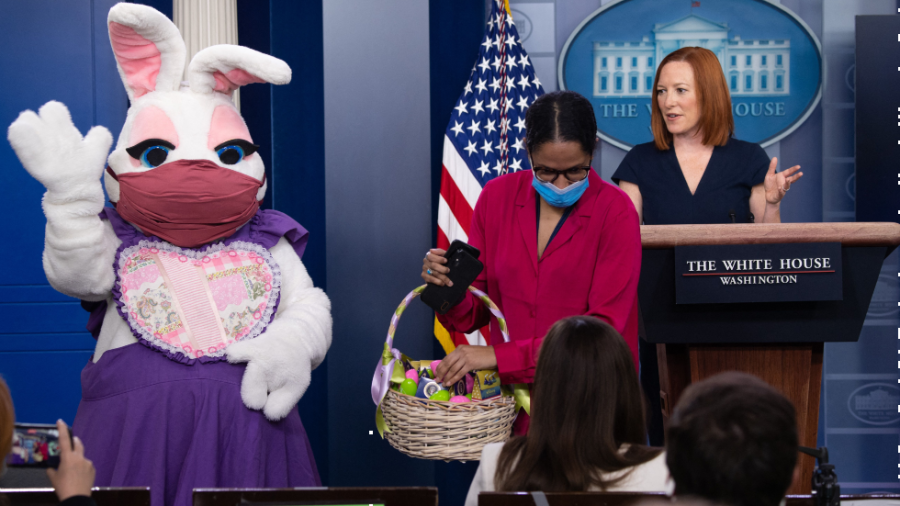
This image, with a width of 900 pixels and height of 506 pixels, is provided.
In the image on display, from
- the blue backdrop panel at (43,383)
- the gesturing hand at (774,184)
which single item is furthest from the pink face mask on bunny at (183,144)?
the gesturing hand at (774,184)

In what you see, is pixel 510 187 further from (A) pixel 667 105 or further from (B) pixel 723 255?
(A) pixel 667 105

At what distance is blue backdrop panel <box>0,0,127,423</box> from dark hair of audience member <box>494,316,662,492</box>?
289 centimetres

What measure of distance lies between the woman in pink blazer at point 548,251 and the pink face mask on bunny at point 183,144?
79 cm

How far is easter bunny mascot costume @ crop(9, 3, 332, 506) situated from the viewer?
2219mm

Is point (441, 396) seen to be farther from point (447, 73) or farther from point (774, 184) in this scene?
point (447, 73)

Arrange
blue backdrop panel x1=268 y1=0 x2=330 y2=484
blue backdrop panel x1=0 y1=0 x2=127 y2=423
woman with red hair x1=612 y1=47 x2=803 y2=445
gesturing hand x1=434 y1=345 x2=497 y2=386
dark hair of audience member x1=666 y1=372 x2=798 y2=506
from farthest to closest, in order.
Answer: blue backdrop panel x1=0 y1=0 x2=127 y2=423 < blue backdrop panel x1=268 y1=0 x2=330 y2=484 < woman with red hair x1=612 y1=47 x2=803 y2=445 < gesturing hand x1=434 y1=345 x2=497 y2=386 < dark hair of audience member x1=666 y1=372 x2=798 y2=506

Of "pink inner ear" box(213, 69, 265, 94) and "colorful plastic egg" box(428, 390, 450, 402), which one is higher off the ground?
"pink inner ear" box(213, 69, 265, 94)

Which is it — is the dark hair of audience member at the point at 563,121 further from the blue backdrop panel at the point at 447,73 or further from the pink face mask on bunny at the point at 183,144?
the blue backdrop panel at the point at 447,73

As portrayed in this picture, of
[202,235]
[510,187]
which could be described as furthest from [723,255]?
[202,235]

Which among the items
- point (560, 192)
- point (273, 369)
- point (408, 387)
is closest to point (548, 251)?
point (560, 192)

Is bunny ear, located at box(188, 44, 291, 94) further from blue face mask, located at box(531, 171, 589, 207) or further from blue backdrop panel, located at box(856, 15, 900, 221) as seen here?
blue backdrop panel, located at box(856, 15, 900, 221)

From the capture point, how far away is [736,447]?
3.37ft

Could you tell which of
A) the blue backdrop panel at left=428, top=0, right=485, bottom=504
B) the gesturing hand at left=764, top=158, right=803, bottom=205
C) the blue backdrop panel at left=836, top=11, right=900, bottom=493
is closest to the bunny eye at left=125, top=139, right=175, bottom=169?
the blue backdrop panel at left=428, top=0, right=485, bottom=504

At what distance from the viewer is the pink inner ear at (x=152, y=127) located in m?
2.43
